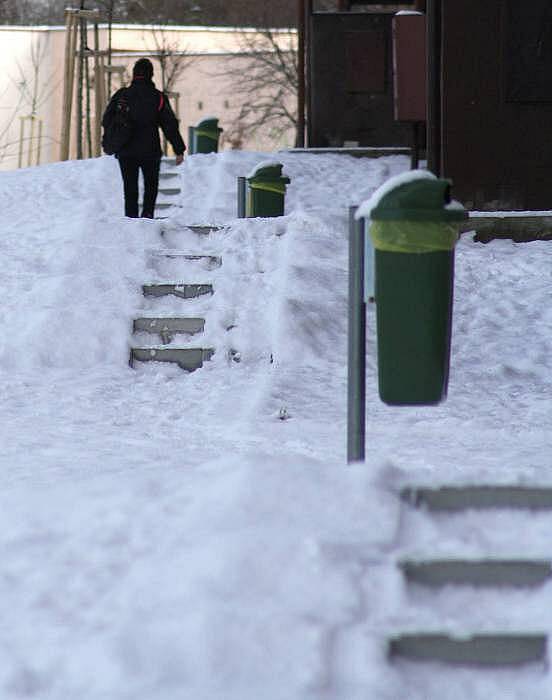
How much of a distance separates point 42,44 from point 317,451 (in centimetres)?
2773

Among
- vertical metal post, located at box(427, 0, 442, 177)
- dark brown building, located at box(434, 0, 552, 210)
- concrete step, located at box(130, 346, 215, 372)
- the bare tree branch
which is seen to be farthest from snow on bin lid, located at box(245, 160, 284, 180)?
the bare tree branch

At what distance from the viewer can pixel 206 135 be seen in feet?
55.7

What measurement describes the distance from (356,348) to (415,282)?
1.06ft

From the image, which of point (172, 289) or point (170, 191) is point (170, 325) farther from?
point (170, 191)

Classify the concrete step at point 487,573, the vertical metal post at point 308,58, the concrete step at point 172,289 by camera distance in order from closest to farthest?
the concrete step at point 487,573 → the concrete step at point 172,289 → the vertical metal post at point 308,58

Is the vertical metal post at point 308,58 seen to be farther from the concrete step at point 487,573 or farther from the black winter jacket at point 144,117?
the concrete step at point 487,573

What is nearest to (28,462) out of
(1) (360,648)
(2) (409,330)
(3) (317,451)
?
(3) (317,451)

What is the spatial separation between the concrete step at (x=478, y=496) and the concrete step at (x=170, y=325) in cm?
458

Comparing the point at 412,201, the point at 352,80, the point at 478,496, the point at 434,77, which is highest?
the point at 352,80

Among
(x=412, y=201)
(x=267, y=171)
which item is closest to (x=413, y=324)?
(x=412, y=201)

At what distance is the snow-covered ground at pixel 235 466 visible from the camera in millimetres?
3863

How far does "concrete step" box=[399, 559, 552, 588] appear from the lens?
4.32m

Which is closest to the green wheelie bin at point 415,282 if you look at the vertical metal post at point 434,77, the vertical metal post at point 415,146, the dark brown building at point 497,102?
the dark brown building at point 497,102

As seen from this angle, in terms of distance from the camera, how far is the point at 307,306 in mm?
9156
